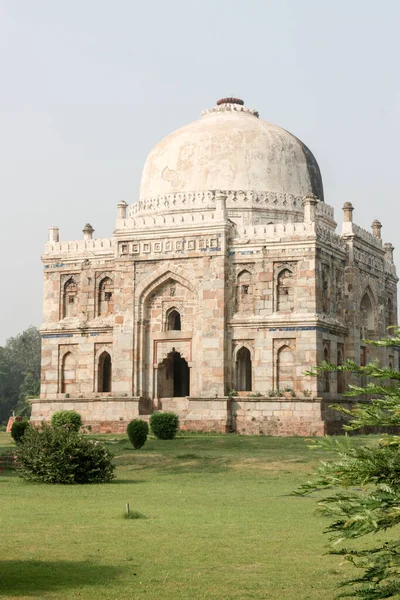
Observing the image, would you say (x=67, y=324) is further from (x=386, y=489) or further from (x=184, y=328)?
(x=386, y=489)

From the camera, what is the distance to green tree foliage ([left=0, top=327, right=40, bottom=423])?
65.7 m

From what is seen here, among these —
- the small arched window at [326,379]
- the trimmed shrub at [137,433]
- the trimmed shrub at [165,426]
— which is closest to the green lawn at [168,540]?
the trimmed shrub at [137,433]

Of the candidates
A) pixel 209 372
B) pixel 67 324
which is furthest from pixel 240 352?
pixel 67 324

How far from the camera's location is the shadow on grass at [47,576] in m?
9.53

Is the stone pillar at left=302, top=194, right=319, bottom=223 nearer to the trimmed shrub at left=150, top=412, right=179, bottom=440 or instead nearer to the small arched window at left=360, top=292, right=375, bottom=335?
the small arched window at left=360, top=292, right=375, bottom=335

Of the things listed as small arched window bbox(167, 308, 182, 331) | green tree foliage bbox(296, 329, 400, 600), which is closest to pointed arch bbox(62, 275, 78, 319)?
small arched window bbox(167, 308, 182, 331)

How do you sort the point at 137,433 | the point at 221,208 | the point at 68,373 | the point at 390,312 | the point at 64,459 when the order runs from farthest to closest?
the point at 390,312, the point at 68,373, the point at 221,208, the point at 137,433, the point at 64,459

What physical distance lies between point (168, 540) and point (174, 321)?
23845 millimetres

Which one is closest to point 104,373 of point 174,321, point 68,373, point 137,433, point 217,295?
point 68,373

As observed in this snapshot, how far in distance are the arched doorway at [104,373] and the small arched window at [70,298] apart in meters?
2.10

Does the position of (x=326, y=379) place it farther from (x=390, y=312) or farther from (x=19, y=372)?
(x=19, y=372)

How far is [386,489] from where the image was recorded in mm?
5727

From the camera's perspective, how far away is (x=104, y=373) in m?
37.7

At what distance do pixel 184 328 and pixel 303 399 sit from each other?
17.0 ft
